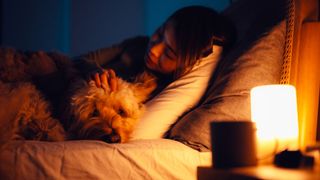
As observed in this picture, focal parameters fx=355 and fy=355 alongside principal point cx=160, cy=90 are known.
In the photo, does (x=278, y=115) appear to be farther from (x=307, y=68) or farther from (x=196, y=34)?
(x=196, y=34)

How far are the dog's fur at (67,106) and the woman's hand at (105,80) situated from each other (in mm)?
22

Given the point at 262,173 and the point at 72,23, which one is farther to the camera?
the point at 72,23

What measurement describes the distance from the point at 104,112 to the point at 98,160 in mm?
441

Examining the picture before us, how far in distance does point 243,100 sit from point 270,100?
0.28 metres

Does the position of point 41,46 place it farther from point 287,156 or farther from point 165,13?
point 287,156

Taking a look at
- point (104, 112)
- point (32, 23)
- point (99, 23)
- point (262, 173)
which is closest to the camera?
point (262, 173)

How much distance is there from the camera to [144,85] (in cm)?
202

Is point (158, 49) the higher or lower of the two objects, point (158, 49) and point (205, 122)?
the higher

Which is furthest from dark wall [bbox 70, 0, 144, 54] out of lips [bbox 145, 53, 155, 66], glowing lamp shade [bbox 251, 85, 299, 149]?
glowing lamp shade [bbox 251, 85, 299, 149]

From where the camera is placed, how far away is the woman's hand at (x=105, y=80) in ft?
5.92

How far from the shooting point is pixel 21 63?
1907mm

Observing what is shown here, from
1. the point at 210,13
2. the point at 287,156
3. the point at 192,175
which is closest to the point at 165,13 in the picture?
the point at 210,13

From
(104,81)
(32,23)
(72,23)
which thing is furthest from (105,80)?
(32,23)

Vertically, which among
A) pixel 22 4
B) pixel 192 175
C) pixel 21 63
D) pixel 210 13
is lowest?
pixel 192 175
